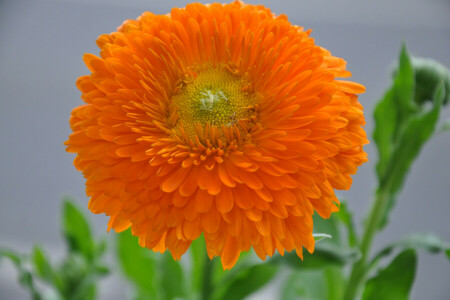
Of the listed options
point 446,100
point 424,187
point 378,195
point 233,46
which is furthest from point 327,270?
point 424,187

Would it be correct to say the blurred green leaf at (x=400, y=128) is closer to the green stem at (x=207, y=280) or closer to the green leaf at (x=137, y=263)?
the green stem at (x=207, y=280)

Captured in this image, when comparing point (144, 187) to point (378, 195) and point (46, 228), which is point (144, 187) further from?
point (46, 228)

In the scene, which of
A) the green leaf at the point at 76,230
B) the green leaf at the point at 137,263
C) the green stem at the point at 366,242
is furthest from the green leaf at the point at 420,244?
the green leaf at the point at 76,230

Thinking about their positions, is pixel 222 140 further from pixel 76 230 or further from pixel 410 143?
pixel 76 230

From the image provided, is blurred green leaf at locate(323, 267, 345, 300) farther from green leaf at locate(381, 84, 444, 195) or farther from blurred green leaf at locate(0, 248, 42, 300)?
blurred green leaf at locate(0, 248, 42, 300)

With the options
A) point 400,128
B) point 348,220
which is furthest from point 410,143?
point 348,220

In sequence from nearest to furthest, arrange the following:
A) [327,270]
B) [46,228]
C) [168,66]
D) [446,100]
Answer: [168,66]
[446,100]
[327,270]
[46,228]
